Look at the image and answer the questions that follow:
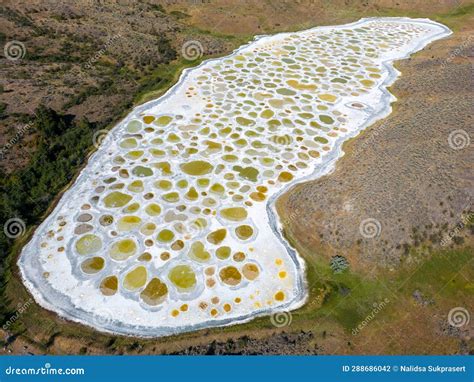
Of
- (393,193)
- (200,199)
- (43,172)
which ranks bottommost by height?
(200,199)

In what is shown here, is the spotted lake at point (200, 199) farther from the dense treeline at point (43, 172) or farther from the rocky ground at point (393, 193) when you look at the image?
the rocky ground at point (393, 193)

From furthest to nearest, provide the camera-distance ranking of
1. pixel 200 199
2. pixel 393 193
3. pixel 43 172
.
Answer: pixel 43 172, pixel 200 199, pixel 393 193

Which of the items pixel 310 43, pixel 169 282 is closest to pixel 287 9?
pixel 310 43

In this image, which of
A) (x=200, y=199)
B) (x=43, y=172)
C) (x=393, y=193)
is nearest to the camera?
(x=393, y=193)

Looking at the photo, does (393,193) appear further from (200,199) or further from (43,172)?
(43,172)

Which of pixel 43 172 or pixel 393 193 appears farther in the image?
pixel 43 172

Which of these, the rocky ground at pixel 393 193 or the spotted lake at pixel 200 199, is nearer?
the spotted lake at pixel 200 199

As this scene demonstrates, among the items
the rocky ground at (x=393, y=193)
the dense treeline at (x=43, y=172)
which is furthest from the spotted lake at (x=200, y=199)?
the rocky ground at (x=393, y=193)

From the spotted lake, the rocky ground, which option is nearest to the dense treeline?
the spotted lake

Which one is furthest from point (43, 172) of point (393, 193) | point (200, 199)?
point (393, 193)
